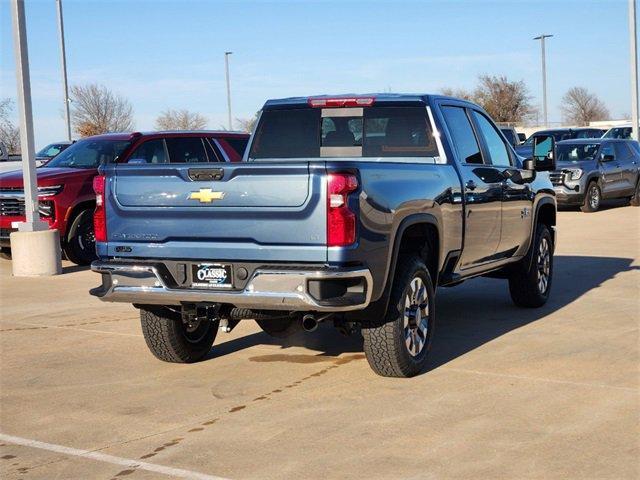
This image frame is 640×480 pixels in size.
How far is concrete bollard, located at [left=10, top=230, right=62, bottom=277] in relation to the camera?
1297cm

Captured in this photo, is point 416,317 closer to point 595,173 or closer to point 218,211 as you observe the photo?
point 218,211

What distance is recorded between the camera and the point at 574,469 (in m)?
4.91

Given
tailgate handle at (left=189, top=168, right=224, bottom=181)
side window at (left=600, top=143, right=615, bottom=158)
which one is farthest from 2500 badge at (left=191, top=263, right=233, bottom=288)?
side window at (left=600, top=143, right=615, bottom=158)

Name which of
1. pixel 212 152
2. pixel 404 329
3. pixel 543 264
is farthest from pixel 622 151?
pixel 404 329

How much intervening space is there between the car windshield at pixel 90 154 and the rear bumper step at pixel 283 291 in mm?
8225

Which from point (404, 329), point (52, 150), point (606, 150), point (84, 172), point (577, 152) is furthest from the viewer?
point (52, 150)

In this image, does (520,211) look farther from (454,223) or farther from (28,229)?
(28,229)

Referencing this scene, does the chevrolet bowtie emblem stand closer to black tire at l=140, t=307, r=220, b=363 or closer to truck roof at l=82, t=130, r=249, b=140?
black tire at l=140, t=307, r=220, b=363

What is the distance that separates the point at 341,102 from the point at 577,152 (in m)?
16.1

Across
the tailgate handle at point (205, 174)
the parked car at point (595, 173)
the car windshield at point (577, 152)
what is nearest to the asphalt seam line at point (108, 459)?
the tailgate handle at point (205, 174)

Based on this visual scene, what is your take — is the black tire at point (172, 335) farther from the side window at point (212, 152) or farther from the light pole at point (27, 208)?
the side window at point (212, 152)

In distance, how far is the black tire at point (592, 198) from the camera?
72.5 feet

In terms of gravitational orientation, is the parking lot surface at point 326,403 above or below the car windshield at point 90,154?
below

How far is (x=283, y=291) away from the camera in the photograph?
608cm
